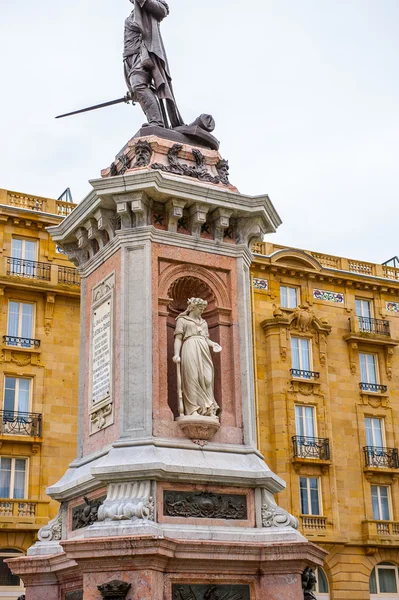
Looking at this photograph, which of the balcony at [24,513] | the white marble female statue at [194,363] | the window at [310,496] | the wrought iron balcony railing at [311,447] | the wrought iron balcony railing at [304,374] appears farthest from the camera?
the wrought iron balcony railing at [304,374]

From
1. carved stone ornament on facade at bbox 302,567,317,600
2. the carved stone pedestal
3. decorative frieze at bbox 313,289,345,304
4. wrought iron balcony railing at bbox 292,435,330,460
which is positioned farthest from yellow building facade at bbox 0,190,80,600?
carved stone ornament on facade at bbox 302,567,317,600

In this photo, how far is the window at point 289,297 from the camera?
42344 mm

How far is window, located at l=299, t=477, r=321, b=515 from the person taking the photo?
127ft

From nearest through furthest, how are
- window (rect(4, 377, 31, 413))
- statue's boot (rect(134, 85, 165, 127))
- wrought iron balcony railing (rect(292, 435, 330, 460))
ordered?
statue's boot (rect(134, 85, 165, 127)), window (rect(4, 377, 31, 413)), wrought iron balcony railing (rect(292, 435, 330, 460))

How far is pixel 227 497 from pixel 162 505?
98 cm

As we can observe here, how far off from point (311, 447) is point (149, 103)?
2682 cm

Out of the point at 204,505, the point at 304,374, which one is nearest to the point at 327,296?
the point at 304,374

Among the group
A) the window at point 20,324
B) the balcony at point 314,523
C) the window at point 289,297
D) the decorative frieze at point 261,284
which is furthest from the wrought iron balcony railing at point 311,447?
the window at point 20,324

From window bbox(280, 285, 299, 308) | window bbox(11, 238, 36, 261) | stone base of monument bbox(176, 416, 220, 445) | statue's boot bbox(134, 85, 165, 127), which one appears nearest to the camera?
stone base of monument bbox(176, 416, 220, 445)

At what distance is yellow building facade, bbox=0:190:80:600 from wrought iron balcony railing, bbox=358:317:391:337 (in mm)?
14571

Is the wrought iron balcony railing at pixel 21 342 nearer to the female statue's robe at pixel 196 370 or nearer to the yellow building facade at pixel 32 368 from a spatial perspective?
the yellow building facade at pixel 32 368

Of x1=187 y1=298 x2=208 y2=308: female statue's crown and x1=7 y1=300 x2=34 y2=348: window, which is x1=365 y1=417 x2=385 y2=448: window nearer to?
x1=7 y1=300 x2=34 y2=348: window

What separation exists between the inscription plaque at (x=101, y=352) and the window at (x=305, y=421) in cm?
2687

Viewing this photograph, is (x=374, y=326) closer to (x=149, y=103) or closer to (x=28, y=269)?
(x=28, y=269)
